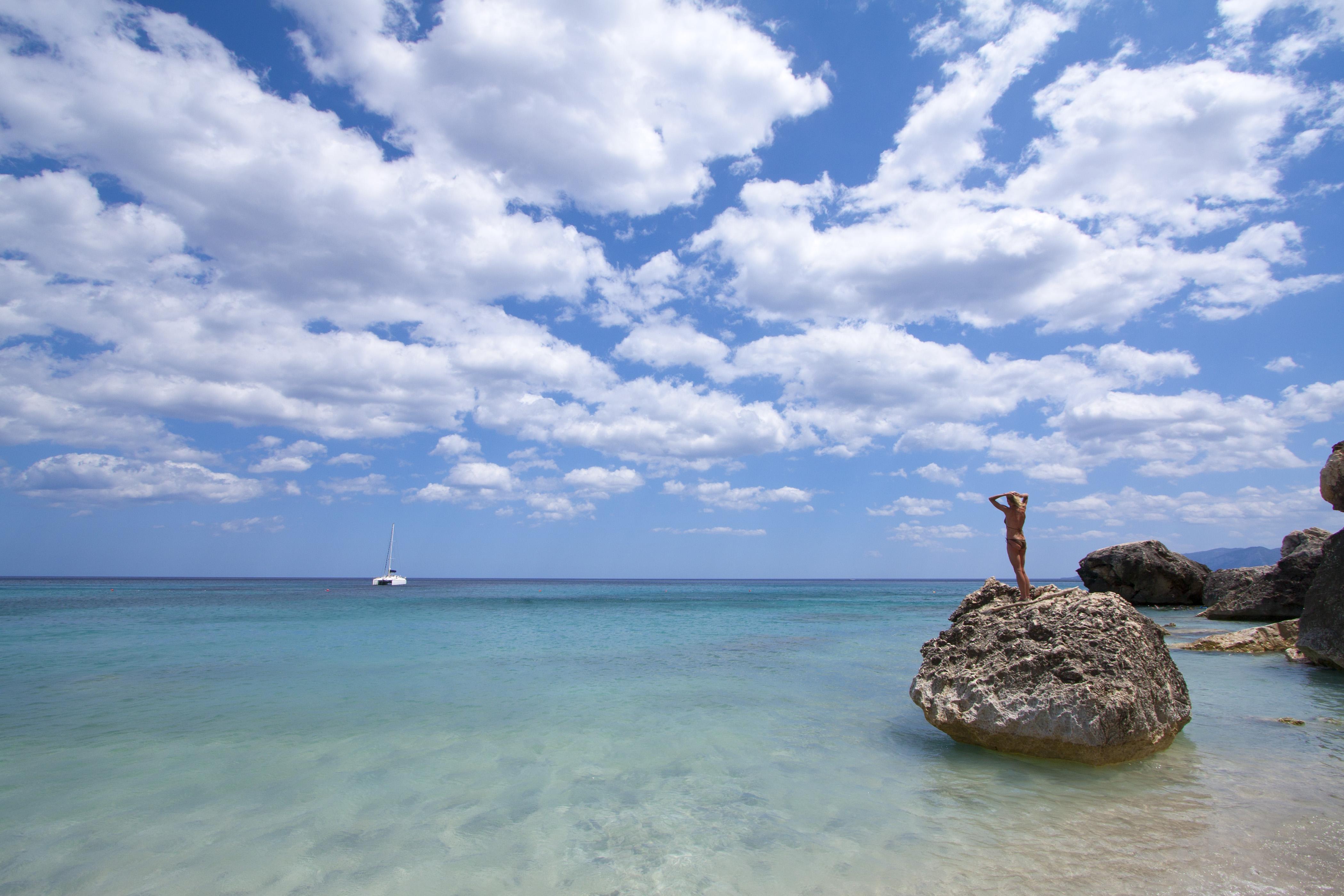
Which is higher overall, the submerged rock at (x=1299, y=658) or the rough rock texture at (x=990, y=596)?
the rough rock texture at (x=990, y=596)

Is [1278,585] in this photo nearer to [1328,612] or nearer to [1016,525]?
[1328,612]

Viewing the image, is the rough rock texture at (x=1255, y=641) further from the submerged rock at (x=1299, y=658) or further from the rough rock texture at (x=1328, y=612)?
the rough rock texture at (x=1328, y=612)

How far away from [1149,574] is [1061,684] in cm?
3710

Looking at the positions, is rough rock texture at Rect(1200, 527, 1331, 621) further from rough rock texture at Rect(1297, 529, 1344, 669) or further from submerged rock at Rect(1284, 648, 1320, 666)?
rough rock texture at Rect(1297, 529, 1344, 669)

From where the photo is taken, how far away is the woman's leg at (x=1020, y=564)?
9.16m

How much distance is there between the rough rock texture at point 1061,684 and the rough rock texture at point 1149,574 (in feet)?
112

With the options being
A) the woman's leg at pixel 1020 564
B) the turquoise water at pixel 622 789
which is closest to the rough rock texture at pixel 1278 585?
the turquoise water at pixel 622 789

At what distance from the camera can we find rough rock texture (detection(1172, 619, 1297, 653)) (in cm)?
1503

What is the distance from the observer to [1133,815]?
534 cm

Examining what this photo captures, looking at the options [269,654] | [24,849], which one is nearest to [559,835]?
[24,849]

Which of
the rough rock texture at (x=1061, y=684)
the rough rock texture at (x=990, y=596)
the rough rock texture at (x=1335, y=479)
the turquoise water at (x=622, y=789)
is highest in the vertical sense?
the rough rock texture at (x=1335, y=479)

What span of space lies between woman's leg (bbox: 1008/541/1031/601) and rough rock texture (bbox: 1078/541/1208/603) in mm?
31712

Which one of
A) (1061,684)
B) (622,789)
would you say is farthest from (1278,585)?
(622,789)

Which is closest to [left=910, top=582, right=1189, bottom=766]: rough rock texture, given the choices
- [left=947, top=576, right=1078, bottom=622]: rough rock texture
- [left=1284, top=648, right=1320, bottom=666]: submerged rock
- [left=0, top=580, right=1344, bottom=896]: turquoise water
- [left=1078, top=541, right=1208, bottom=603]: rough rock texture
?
[left=0, top=580, right=1344, bottom=896]: turquoise water
